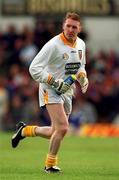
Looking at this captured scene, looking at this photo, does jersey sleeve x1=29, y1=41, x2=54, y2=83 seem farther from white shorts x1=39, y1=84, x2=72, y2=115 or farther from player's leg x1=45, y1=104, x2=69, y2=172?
player's leg x1=45, y1=104, x2=69, y2=172

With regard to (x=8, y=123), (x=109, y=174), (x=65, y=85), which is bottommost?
(x=8, y=123)

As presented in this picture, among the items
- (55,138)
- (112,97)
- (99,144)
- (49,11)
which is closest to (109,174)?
(55,138)

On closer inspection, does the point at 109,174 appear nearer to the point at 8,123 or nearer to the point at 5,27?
the point at 8,123

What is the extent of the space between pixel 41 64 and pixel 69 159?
418 centimetres

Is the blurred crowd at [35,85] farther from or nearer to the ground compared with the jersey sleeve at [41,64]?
nearer to the ground

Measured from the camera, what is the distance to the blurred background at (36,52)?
86.0ft

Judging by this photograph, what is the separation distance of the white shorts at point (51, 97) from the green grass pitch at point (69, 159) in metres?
1.05

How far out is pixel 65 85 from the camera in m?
13.9

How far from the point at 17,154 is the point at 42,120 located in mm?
8720

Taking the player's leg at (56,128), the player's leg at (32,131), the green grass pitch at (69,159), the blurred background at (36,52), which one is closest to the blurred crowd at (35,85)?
the blurred background at (36,52)

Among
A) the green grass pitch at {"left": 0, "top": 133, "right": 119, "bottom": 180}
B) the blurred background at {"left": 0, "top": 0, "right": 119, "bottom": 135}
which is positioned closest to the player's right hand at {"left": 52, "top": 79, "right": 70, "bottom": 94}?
the green grass pitch at {"left": 0, "top": 133, "right": 119, "bottom": 180}

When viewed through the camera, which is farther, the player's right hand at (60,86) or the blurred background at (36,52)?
the blurred background at (36,52)

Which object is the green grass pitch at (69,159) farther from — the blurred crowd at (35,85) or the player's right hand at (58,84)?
the blurred crowd at (35,85)

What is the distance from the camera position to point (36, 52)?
29.6 m
